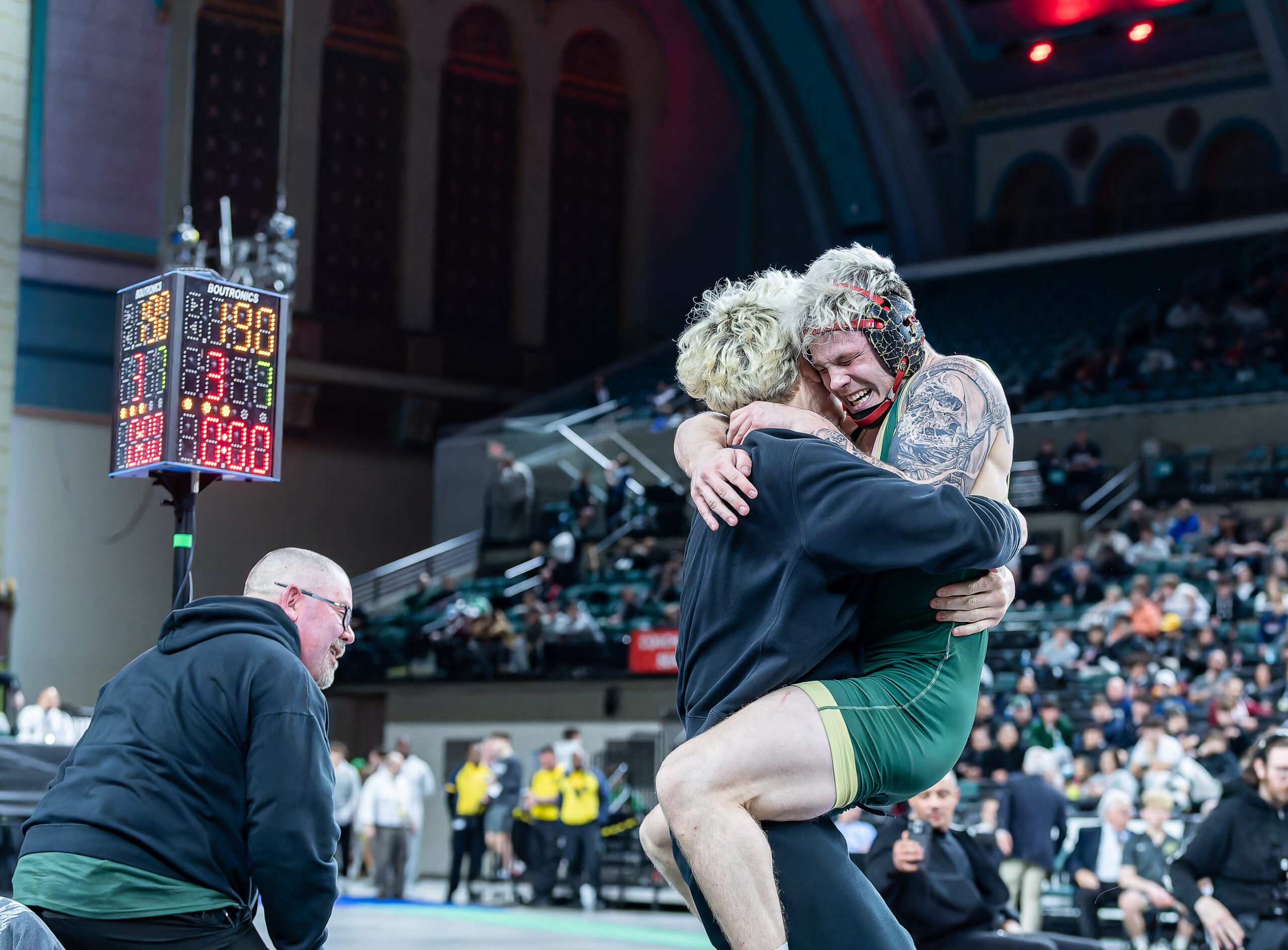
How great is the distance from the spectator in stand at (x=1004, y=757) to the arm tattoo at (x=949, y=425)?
34.3 feet

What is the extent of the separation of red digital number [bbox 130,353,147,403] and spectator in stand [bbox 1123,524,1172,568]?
14408mm

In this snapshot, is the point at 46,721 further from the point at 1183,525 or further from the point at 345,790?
the point at 1183,525

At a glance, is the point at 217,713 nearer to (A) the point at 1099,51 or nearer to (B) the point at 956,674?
(B) the point at 956,674

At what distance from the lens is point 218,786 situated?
3459 mm

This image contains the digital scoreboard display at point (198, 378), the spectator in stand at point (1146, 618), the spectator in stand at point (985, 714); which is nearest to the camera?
the digital scoreboard display at point (198, 378)

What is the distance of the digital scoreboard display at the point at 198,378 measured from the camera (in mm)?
5820

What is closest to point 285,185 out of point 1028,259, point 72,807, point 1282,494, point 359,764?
point 359,764

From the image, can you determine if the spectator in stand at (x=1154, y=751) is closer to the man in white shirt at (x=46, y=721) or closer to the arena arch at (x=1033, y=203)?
the man in white shirt at (x=46, y=721)

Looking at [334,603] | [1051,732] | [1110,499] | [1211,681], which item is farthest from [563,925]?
[1110,499]

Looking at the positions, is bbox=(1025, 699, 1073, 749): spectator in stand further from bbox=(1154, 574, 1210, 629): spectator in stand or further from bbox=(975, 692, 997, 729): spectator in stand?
bbox=(1154, 574, 1210, 629): spectator in stand

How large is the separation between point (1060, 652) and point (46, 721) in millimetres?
10247

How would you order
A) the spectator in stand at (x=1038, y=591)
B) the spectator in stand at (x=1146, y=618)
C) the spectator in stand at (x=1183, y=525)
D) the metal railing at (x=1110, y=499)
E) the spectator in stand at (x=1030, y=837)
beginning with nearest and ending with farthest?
the spectator in stand at (x=1030, y=837), the spectator in stand at (x=1146, y=618), the spectator in stand at (x=1038, y=591), the spectator in stand at (x=1183, y=525), the metal railing at (x=1110, y=499)

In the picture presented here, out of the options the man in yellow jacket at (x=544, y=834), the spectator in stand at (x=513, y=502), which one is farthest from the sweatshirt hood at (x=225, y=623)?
the spectator in stand at (x=513, y=502)

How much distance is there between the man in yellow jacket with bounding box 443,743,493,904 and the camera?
1536 cm
